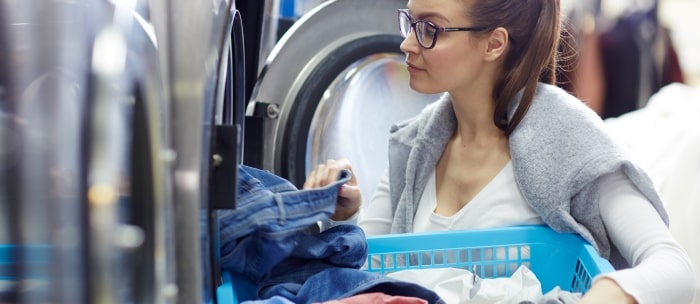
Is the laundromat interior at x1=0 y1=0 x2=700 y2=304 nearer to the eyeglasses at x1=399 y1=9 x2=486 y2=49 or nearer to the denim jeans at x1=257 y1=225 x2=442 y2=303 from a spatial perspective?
the denim jeans at x1=257 y1=225 x2=442 y2=303

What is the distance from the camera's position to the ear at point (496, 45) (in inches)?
51.9

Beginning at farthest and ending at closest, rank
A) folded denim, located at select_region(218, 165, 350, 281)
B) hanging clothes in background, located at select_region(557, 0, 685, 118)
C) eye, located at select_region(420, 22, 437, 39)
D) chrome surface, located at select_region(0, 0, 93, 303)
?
hanging clothes in background, located at select_region(557, 0, 685, 118) < eye, located at select_region(420, 22, 437, 39) < folded denim, located at select_region(218, 165, 350, 281) < chrome surface, located at select_region(0, 0, 93, 303)

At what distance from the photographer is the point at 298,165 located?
1753 millimetres

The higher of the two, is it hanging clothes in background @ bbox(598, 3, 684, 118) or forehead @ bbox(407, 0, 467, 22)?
forehead @ bbox(407, 0, 467, 22)

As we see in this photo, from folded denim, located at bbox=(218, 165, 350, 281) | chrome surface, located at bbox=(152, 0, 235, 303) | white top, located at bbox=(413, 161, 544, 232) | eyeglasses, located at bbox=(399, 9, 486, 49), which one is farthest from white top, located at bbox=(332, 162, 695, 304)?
chrome surface, located at bbox=(152, 0, 235, 303)

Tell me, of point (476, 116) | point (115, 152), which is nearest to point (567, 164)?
point (476, 116)

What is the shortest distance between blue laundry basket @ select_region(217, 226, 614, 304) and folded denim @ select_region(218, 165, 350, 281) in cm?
30

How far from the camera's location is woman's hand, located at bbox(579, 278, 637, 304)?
1.01 metres

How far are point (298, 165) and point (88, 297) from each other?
1192 millimetres

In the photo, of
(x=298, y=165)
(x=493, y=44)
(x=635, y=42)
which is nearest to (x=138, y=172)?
(x=493, y=44)

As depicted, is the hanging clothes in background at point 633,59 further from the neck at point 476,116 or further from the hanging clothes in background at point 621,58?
the neck at point 476,116

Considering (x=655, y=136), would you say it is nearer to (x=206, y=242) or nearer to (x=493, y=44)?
(x=493, y=44)

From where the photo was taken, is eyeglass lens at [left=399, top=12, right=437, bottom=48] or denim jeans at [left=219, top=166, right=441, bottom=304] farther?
eyeglass lens at [left=399, top=12, right=437, bottom=48]

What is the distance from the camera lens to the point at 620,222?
1.18m
